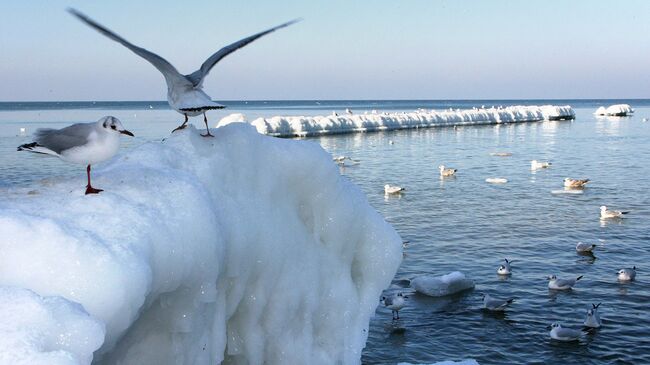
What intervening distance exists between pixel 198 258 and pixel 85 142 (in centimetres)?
130

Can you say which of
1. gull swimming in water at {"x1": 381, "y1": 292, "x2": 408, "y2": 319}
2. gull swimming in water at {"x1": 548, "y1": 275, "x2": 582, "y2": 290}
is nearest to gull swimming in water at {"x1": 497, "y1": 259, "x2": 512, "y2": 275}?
gull swimming in water at {"x1": 548, "y1": 275, "x2": 582, "y2": 290}

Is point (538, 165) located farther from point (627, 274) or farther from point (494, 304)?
point (494, 304)

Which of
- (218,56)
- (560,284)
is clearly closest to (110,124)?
(218,56)

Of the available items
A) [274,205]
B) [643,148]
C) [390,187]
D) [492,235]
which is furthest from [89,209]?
[643,148]

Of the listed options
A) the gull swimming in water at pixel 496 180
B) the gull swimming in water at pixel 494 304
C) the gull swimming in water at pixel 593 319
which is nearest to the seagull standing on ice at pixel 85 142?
the gull swimming in water at pixel 494 304

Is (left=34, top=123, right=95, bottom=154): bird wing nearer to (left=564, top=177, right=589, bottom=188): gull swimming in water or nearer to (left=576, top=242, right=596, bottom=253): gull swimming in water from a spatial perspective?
(left=576, top=242, right=596, bottom=253): gull swimming in water

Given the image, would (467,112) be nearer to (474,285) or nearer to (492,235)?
(492,235)

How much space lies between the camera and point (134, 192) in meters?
5.09

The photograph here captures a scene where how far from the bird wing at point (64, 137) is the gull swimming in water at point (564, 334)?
11554 mm

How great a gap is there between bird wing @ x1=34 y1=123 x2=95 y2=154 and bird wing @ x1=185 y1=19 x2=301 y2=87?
63.1 inches

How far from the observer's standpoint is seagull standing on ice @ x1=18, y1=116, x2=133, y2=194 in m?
5.06

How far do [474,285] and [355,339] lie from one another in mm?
10400

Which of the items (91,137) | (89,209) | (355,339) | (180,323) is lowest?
(355,339)

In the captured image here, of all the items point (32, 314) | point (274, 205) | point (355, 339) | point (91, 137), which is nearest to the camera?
point (32, 314)
